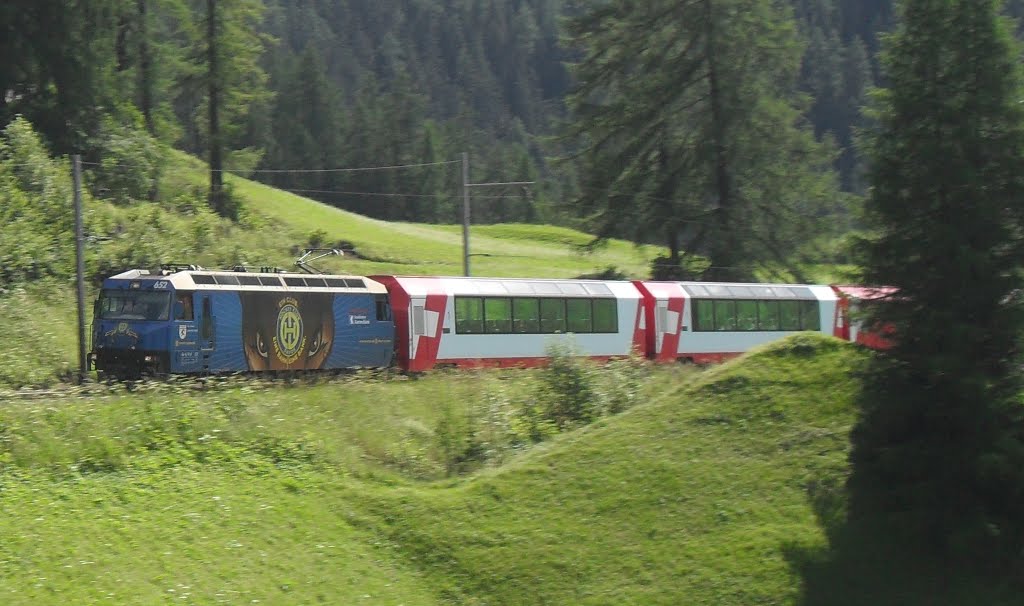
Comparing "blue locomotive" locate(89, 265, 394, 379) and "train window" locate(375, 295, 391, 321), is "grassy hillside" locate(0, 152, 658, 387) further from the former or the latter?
"train window" locate(375, 295, 391, 321)

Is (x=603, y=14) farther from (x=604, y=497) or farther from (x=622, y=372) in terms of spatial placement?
(x=604, y=497)

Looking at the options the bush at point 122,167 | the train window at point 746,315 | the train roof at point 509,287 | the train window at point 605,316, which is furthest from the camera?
the bush at point 122,167

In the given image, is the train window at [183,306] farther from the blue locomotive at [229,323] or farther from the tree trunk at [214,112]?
the tree trunk at [214,112]

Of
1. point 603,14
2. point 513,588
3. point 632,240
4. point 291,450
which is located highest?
point 603,14

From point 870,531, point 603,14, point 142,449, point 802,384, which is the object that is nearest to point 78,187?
point 142,449

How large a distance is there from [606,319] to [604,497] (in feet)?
71.8

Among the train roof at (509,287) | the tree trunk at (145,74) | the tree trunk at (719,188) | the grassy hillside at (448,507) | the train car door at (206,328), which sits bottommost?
the grassy hillside at (448,507)

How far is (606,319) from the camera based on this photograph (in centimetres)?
3828

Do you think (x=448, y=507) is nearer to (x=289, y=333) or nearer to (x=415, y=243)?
(x=289, y=333)

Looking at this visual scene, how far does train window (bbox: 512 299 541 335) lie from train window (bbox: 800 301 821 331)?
42.5 ft

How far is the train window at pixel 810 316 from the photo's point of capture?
145 feet

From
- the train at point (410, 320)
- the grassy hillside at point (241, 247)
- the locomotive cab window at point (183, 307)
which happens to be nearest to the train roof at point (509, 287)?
the train at point (410, 320)

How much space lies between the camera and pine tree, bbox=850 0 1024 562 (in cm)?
1442

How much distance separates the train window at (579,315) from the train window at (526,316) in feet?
4.54
